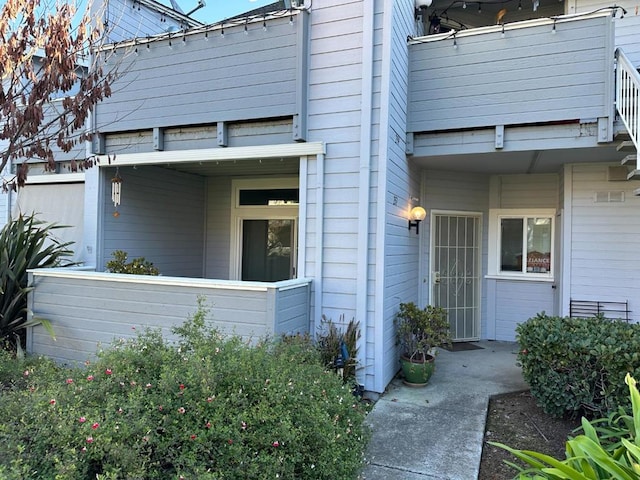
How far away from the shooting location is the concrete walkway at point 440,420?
3.21m

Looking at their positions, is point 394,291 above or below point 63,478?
above

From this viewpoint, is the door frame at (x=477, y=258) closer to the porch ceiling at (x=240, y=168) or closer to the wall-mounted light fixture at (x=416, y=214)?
the wall-mounted light fixture at (x=416, y=214)

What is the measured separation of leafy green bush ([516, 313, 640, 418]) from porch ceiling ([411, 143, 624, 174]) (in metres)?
2.18

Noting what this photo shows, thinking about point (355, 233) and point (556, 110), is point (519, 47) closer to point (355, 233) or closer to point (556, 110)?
point (556, 110)

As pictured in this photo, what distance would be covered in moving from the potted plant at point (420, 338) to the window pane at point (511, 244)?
8.73ft

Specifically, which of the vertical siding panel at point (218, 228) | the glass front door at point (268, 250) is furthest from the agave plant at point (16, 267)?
the glass front door at point (268, 250)

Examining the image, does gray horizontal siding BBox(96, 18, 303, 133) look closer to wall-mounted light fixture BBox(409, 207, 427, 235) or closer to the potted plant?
wall-mounted light fixture BBox(409, 207, 427, 235)

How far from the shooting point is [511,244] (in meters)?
7.15

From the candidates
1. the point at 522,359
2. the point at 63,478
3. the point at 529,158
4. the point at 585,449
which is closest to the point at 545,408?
the point at 522,359

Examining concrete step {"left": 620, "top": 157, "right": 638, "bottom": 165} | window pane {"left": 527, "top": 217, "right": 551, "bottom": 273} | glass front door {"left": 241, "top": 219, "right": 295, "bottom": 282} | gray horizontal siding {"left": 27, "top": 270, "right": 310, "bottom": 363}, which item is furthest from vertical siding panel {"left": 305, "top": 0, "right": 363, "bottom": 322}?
window pane {"left": 527, "top": 217, "right": 551, "bottom": 273}

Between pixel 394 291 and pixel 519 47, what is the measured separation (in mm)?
3211

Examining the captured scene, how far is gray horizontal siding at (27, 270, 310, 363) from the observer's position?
418 cm

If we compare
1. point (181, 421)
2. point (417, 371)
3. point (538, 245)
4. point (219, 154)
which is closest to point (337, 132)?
point (219, 154)

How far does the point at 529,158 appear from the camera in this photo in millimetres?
5660
